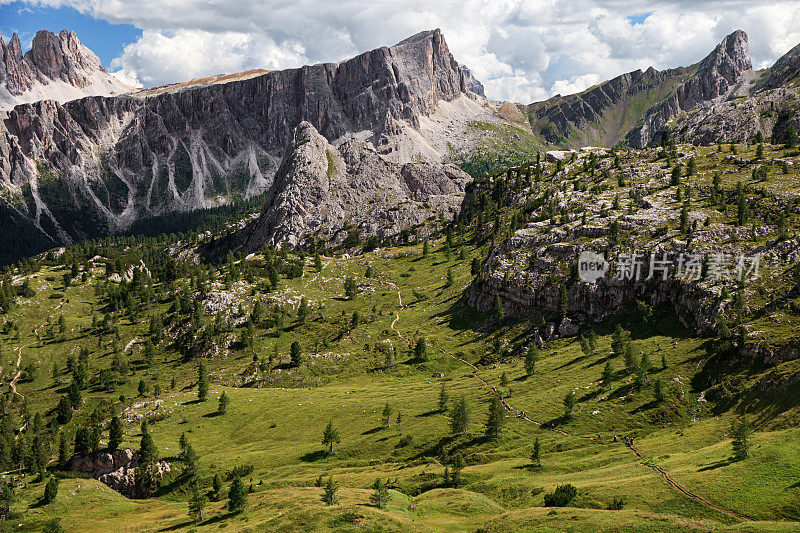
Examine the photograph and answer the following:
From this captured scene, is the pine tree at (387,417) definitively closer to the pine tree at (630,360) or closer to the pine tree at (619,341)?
the pine tree at (630,360)

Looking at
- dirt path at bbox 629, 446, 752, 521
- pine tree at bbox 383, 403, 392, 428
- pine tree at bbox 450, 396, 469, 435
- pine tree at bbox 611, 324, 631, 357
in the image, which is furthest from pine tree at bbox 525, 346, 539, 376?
dirt path at bbox 629, 446, 752, 521

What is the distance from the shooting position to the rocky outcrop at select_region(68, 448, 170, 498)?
14150 cm

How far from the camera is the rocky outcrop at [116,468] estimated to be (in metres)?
142

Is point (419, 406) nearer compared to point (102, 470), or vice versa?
point (102, 470)

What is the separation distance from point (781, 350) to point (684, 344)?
29.3 metres

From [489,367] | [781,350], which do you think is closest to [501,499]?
[781,350]

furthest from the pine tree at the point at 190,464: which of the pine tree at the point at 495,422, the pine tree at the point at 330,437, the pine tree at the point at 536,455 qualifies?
the pine tree at the point at 536,455

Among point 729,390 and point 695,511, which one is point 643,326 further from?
point 695,511

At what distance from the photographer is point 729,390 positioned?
402 feet

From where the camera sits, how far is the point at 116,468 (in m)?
146

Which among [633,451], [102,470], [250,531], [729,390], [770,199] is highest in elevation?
[770,199]

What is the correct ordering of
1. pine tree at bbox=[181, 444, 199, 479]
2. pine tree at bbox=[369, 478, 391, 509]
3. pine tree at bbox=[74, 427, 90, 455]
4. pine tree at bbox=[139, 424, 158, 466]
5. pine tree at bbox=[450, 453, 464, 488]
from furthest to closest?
pine tree at bbox=[74, 427, 90, 455], pine tree at bbox=[139, 424, 158, 466], pine tree at bbox=[181, 444, 199, 479], pine tree at bbox=[450, 453, 464, 488], pine tree at bbox=[369, 478, 391, 509]

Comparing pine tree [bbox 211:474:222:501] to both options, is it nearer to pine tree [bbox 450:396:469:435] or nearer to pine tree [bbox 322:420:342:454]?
pine tree [bbox 322:420:342:454]

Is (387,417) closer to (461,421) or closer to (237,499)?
(461,421)
